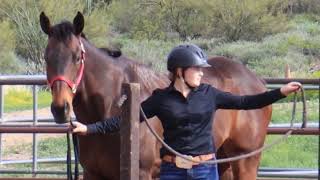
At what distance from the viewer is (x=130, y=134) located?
365 cm

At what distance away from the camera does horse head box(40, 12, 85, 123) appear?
4.48 metres

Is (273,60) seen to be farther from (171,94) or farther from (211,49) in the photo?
(171,94)

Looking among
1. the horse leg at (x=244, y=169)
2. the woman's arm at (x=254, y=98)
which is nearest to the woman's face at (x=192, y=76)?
the woman's arm at (x=254, y=98)

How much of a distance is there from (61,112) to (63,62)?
0.38m

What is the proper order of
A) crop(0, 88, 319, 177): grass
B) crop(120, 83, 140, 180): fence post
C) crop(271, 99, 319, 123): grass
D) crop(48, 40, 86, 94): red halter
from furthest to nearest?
crop(271, 99, 319, 123): grass, crop(0, 88, 319, 177): grass, crop(48, 40, 86, 94): red halter, crop(120, 83, 140, 180): fence post

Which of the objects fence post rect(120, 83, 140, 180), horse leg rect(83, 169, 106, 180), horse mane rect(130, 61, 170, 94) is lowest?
horse leg rect(83, 169, 106, 180)

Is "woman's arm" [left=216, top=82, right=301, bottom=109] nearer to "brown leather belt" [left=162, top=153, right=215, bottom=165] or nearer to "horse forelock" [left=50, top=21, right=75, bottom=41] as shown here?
"brown leather belt" [left=162, top=153, right=215, bottom=165]

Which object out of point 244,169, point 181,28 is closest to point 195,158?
point 244,169

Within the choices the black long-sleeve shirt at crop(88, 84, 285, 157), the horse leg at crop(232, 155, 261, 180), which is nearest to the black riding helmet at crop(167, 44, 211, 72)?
the black long-sleeve shirt at crop(88, 84, 285, 157)

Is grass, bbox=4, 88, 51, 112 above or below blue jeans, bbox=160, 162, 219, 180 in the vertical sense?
below

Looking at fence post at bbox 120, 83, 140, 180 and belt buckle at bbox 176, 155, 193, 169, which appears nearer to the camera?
fence post at bbox 120, 83, 140, 180

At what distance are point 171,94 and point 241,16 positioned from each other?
28.5 m

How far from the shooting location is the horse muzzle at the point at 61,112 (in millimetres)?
4438

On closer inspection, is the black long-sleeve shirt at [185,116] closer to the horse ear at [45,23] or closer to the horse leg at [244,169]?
the horse ear at [45,23]
